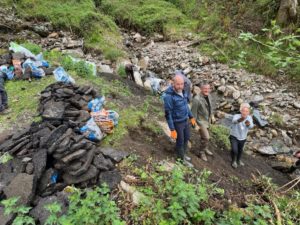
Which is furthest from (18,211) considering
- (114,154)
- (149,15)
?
(149,15)

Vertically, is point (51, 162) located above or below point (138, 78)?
above

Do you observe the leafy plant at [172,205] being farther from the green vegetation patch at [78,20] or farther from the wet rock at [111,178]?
the green vegetation patch at [78,20]

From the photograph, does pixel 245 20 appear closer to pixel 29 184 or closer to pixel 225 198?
pixel 225 198

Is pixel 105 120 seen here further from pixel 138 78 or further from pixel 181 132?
pixel 138 78

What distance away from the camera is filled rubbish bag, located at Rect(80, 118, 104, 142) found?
4.69 meters

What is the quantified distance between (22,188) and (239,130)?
390 centimetres

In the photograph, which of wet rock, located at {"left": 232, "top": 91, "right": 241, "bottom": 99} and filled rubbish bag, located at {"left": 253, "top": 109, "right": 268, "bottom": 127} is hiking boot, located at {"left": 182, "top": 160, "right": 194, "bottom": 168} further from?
wet rock, located at {"left": 232, "top": 91, "right": 241, "bottom": 99}

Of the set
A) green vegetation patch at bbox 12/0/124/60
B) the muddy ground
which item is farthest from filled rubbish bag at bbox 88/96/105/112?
green vegetation patch at bbox 12/0/124/60

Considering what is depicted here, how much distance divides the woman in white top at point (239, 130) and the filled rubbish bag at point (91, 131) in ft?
8.38

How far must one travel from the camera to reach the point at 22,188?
11.1 feet

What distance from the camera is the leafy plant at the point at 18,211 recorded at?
290 centimetres

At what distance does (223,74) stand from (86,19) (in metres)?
6.47

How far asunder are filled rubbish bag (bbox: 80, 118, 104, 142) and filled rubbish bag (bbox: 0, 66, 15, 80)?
356 cm

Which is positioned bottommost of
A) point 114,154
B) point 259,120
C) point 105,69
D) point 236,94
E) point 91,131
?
point 259,120
